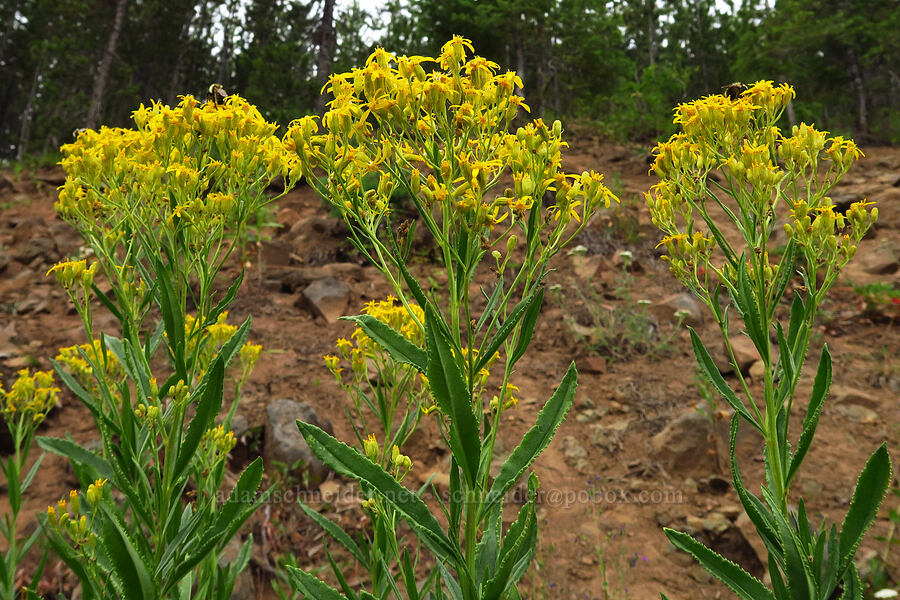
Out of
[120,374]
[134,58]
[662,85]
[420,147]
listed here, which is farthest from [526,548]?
[134,58]

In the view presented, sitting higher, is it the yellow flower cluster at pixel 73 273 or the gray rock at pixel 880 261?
the yellow flower cluster at pixel 73 273

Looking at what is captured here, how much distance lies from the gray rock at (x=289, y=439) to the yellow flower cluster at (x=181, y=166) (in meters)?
2.01

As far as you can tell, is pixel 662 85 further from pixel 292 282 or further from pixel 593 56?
pixel 292 282

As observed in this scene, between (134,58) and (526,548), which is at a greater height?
(134,58)

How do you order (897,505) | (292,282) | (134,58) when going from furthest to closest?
(134,58) < (292,282) < (897,505)

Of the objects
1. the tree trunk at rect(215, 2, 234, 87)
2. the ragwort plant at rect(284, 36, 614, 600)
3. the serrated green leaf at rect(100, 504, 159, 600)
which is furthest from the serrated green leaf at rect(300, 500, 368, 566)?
the tree trunk at rect(215, 2, 234, 87)

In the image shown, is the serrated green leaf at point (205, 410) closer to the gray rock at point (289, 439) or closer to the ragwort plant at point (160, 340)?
the ragwort plant at point (160, 340)

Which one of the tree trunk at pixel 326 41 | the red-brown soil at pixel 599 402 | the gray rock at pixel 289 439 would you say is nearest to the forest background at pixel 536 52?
the tree trunk at pixel 326 41

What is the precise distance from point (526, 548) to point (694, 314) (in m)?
4.48

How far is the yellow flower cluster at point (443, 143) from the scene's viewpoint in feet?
4.15

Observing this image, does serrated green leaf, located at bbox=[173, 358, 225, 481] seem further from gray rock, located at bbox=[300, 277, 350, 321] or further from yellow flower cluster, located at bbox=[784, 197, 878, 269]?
gray rock, located at bbox=[300, 277, 350, 321]

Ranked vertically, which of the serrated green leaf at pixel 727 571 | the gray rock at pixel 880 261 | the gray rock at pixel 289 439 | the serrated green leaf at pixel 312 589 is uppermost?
the gray rock at pixel 880 261

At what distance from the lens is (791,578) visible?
3.89 ft

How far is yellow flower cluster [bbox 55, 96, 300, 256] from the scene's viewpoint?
1730 millimetres
